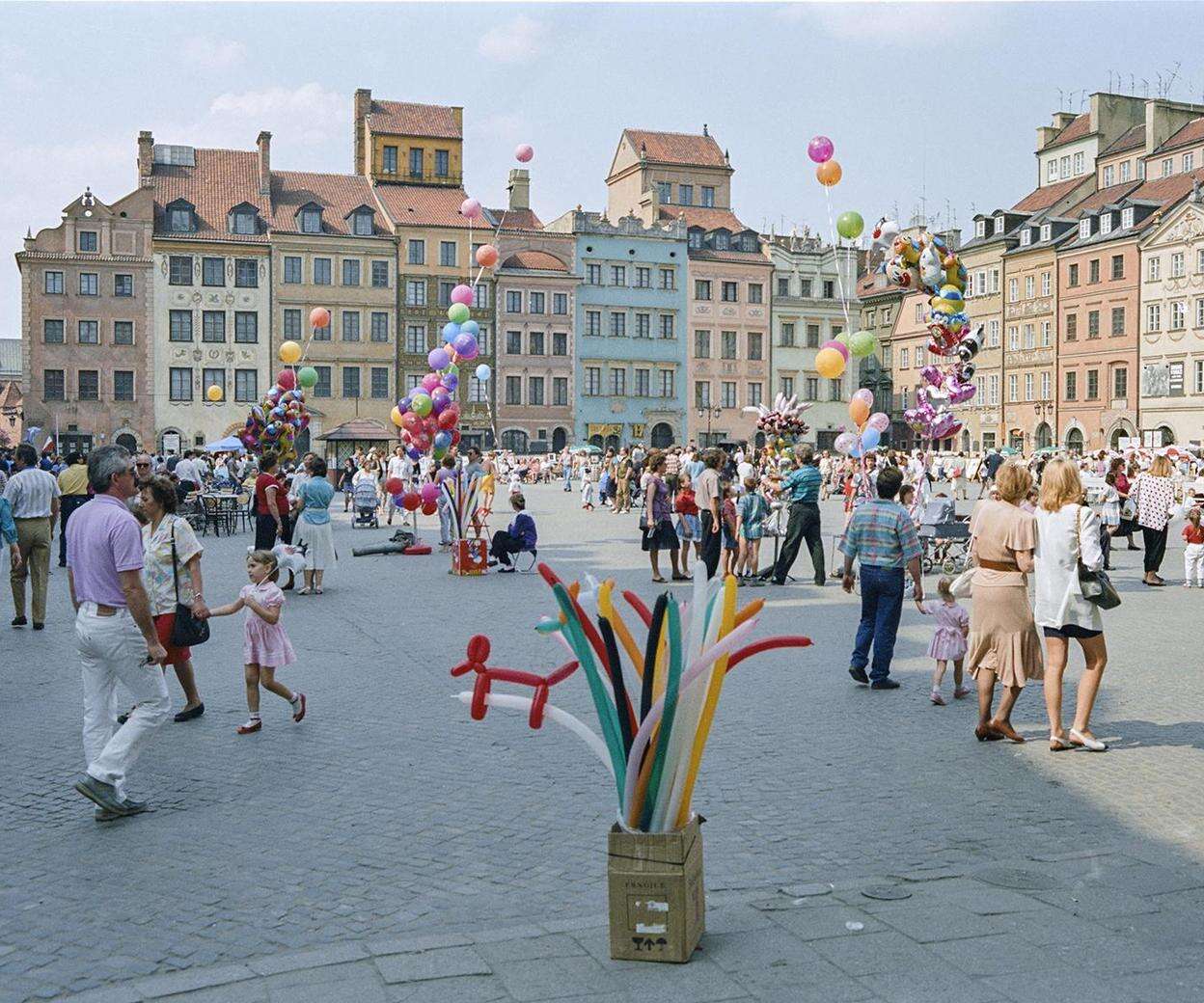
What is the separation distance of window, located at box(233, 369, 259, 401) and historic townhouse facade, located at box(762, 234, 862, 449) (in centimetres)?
2700

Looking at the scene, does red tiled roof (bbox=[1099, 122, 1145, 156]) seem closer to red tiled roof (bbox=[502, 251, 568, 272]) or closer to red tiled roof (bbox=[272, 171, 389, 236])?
red tiled roof (bbox=[502, 251, 568, 272])

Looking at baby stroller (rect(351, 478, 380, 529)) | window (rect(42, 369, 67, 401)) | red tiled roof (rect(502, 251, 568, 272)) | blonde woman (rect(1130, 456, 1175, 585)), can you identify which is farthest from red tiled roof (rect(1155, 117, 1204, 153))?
window (rect(42, 369, 67, 401))

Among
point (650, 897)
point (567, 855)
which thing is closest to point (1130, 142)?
point (567, 855)

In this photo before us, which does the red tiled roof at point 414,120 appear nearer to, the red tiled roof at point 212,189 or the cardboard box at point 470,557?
the red tiled roof at point 212,189

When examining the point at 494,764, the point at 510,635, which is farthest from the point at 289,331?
the point at 494,764

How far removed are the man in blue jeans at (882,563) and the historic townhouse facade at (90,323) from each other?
172 ft

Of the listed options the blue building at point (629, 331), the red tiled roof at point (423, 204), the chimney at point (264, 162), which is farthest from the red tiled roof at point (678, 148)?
the chimney at point (264, 162)

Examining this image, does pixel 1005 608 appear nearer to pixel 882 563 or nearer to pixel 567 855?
pixel 882 563

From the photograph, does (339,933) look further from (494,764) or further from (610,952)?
(494,764)

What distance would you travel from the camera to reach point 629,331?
69.9 m

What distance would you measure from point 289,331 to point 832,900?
5970 cm

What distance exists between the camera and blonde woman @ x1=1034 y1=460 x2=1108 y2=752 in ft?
25.2

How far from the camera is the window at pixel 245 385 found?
61375mm

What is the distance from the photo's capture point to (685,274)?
2788 inches
